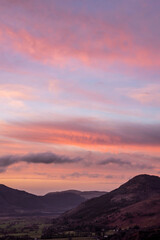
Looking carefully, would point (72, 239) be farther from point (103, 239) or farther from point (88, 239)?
point (103, 239)

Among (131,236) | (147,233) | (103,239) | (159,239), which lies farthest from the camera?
(103,239)

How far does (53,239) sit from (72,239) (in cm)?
1313

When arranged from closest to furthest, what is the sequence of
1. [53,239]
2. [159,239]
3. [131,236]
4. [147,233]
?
1. [159,239]
2. [147,233]
3. [131,236]
4. [53,239]

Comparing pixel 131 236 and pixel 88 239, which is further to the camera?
pixel 88 239

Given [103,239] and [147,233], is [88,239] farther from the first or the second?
[147,233]

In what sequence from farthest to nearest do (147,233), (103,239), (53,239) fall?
(53,239) < (103,239) < (147,233)

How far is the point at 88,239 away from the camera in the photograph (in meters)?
181

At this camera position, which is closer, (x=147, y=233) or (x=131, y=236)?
(x=147, y=233)

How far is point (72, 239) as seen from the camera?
599 feet

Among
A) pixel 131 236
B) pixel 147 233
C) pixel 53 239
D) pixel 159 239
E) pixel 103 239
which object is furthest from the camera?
pixel 53 239

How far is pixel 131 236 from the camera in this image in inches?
5984

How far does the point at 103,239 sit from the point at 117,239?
50.5 feet

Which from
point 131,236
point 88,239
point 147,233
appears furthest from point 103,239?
point 147,233

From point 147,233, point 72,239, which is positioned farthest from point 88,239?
point 147,233
